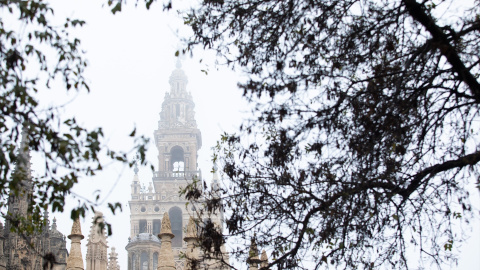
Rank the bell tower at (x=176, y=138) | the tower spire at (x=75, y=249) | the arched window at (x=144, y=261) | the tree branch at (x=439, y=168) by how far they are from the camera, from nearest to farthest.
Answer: the tree branch at (x=439, y=168)
the tower spire at (x=75, y=249)
the arched window at (x=144, y=261)
the bell tower at (x=176, y=138)

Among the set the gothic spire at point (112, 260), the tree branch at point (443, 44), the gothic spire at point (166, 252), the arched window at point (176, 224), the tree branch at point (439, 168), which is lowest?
the tree branch at point (439, 168)

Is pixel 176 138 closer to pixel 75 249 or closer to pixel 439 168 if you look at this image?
pixel 75 249

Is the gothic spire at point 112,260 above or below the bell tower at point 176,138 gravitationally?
below

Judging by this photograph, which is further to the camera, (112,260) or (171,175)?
(171,175)

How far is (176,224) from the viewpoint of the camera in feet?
226

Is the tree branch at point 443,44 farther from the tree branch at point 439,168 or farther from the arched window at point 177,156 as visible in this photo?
the arched window at point 177,156

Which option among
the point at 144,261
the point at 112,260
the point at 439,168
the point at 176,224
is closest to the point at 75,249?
the point at 439,168

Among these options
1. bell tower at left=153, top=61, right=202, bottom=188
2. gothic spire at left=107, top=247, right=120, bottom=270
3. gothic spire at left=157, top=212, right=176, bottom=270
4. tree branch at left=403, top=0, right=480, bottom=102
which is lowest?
tree branch at left=403, top=0, right=480, bottom=102

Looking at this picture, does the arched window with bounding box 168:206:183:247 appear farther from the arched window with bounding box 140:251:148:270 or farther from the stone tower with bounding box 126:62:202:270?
the arched window with bounding box 140:251:148:270

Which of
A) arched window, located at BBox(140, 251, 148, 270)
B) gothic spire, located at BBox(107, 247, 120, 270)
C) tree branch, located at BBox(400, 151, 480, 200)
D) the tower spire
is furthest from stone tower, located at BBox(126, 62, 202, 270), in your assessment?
tree branch, located at BBox(400, 151, 480, 200)

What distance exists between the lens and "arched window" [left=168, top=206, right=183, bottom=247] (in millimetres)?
67312

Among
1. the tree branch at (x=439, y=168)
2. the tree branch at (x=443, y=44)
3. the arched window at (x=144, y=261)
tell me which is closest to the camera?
the tree branch at (x=439, y=168)

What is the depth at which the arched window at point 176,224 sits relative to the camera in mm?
67312

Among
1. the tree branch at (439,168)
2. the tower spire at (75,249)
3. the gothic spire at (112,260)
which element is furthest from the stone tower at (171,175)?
the tree branch at (439,168)
